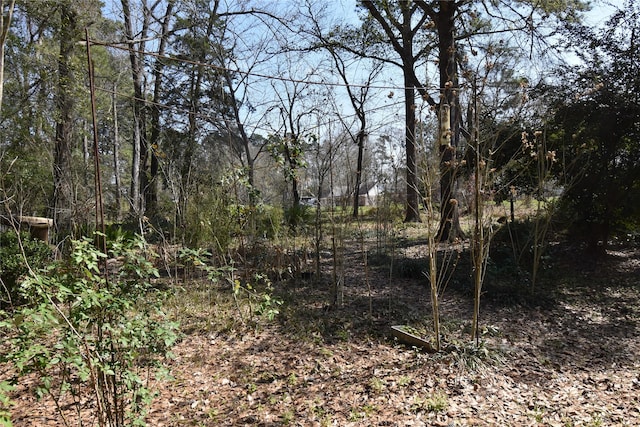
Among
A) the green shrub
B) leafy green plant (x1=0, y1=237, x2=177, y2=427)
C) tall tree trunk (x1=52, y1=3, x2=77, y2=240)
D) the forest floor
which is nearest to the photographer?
leafy green plant (x1=0, y1=237, x2=177, y2=427)

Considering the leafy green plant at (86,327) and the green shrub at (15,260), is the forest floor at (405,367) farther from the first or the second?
the green shrub at (15,260)

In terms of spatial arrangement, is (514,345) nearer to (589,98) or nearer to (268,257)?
(268,257)

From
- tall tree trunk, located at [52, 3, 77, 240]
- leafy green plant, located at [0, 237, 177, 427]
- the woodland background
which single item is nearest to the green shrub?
the woodland background

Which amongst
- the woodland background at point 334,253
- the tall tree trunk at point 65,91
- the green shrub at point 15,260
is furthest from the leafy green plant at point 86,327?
the tall tree trunk at point 65,91

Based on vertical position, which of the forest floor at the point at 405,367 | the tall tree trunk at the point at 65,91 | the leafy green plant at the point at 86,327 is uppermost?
the tall tree trunk at the point at 65,91

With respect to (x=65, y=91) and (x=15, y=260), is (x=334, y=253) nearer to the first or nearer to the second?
(x=15, y=260)

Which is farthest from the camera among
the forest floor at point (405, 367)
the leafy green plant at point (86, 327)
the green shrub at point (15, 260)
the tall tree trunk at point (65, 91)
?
the tall tree trunk at point (65, 91)

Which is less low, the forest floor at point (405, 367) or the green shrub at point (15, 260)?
the green shrub at point (15, 260)

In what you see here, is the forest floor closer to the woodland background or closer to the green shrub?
the woodland background

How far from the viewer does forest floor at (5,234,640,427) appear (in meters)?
2.77

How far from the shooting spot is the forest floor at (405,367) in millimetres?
2767

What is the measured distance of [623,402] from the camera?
9.64 ft

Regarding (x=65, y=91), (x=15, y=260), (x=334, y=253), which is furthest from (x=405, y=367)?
(x=65, y=91)

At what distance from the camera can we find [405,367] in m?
3.35
